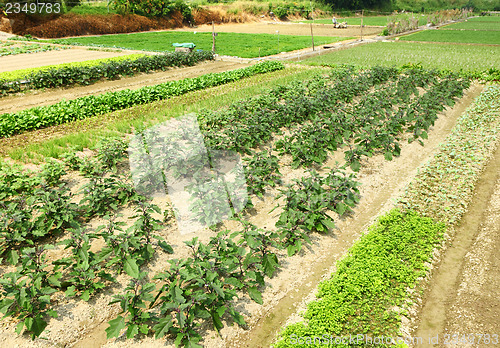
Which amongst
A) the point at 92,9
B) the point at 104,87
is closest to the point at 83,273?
the point at 104,87

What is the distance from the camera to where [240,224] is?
18.8 feet

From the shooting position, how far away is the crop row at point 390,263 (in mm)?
3781

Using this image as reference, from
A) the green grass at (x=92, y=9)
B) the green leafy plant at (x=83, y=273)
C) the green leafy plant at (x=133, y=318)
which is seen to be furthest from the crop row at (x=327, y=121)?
the green grass at (x=92, y=9)

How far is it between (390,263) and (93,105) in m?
10.2

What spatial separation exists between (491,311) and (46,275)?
551cm

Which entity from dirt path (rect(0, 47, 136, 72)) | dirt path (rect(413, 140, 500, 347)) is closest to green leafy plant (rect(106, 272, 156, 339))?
dirt path (rect(413, 140, 500, 347))

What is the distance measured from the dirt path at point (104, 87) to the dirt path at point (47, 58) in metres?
5.97

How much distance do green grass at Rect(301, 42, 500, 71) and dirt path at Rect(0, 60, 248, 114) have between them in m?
5.65

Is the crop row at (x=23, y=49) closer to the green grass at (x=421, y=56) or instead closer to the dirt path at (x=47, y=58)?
the dirt path at (x=47, y=58)

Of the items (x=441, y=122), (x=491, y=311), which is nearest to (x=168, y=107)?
(x=441, y=122)

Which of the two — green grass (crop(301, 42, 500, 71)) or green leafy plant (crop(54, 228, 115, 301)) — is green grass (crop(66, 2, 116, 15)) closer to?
green grass (crop(301, 42, 500, 71))

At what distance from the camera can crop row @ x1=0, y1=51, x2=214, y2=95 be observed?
13688 millimetres

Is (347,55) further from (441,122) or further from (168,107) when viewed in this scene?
(168,107)

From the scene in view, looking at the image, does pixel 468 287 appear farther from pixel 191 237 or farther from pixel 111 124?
pixel 111 124
